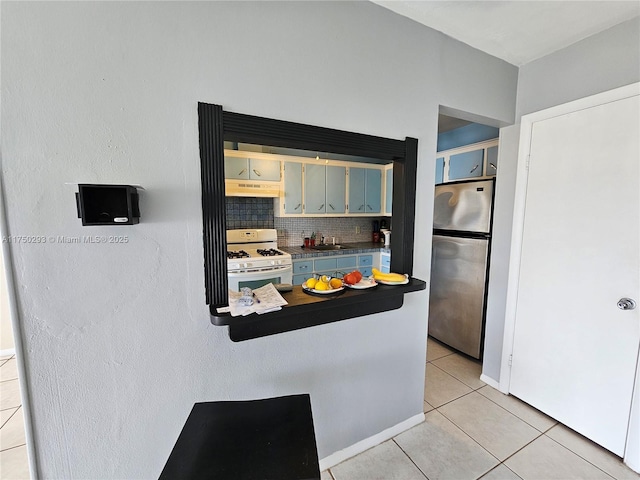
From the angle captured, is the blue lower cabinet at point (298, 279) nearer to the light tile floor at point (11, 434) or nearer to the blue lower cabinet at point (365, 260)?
the blue lower cabinet at point (365, 260)

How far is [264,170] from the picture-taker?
327cm

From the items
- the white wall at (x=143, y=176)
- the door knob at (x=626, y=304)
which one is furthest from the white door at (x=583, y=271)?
the white wall at (x=143, y=176)

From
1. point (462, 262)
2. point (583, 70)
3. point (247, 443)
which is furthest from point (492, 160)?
point (247, 443)

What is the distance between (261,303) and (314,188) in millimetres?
2623

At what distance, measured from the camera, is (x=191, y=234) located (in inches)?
42.5

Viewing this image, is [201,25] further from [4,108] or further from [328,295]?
[328,295]

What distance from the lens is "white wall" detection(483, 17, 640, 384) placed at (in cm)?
148

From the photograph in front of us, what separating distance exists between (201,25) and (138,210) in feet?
2.55

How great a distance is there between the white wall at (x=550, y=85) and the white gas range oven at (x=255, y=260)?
2.13 metres

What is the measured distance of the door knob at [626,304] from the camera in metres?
1.45

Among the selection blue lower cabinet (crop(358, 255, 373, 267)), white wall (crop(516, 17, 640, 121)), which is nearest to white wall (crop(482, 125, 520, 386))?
white wall (crop(516, 17, 640, 121))

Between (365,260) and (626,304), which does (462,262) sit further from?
(365,260)

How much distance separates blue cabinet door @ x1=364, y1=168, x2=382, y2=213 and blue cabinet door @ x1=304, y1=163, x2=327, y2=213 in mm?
734

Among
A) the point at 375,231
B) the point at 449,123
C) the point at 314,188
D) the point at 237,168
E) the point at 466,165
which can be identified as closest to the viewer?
the point at 466,165
